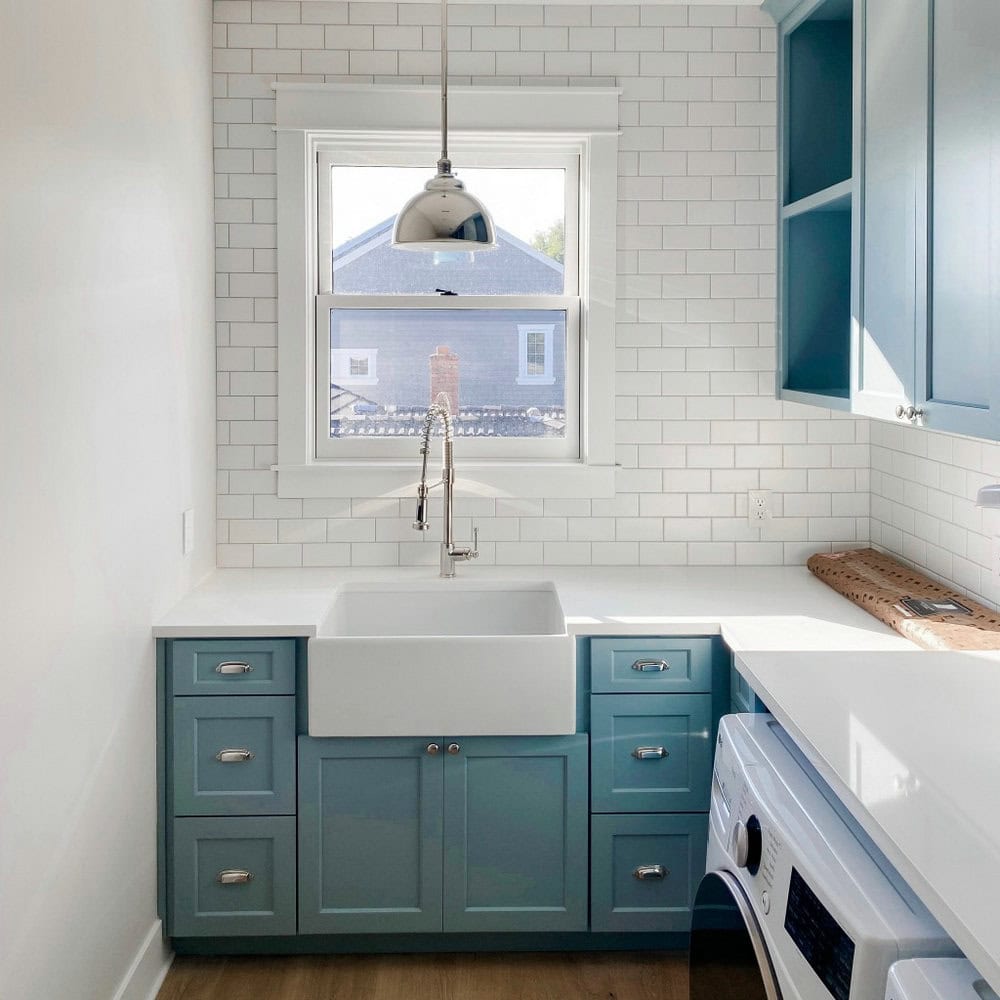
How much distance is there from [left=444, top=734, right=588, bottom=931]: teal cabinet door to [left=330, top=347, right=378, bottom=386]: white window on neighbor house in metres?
1.23

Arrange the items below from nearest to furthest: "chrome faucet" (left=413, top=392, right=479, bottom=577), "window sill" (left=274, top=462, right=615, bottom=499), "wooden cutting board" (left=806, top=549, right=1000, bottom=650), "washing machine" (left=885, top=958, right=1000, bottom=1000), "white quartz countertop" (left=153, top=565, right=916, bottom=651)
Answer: "washing machine" (left=885, top=958, right=1000, bottom=1000) < "wooden cutting board" (left=806, top=549, right=1000, bottom=650) < "white quartz countertop" (left=153, top=565, right=916, bottom=651) < "chrome faucet" (left=413, top=392, right=479, bottom=577) < "window sill" (left=274, top=462, right=615, bottom=499)

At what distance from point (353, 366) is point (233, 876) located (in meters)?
1.50

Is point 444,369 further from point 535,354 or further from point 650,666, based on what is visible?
point 650,666

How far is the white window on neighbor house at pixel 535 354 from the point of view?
3.52 metres

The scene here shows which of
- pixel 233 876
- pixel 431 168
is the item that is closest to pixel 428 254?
pixel 431 168

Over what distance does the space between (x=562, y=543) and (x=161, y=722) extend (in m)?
1.29

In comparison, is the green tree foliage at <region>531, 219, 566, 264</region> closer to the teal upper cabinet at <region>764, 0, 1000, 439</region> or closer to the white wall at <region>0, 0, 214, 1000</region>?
the teal upper cabinet at <region>764, 0, 1000, 439</region>

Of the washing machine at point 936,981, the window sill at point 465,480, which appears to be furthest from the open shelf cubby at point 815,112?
the washing machine at point 936,981

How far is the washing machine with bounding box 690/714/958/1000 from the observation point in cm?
138

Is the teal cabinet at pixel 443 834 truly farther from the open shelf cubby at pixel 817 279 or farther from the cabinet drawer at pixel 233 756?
the open shelf cubby at pixel 817 279

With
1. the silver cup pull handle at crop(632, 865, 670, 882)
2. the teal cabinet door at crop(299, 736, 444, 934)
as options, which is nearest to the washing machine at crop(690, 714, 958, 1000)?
the silver cup pull handle at crop(632, 865, 670, 882)

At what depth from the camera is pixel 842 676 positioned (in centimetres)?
220

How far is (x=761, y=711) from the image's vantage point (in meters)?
2.44

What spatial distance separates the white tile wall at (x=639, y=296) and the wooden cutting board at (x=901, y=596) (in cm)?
27
